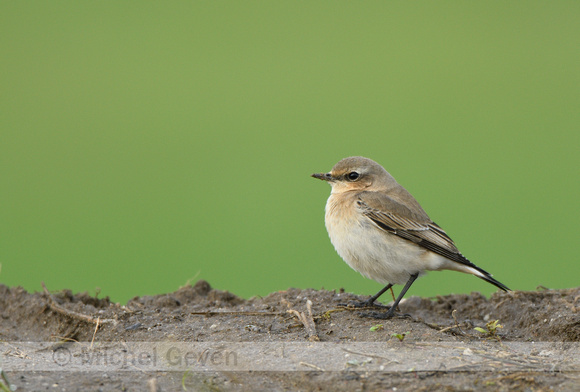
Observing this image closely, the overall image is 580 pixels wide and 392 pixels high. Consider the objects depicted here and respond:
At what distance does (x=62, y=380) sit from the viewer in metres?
5.09

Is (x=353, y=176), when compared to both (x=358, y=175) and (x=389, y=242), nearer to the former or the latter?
(x=358, y=175)

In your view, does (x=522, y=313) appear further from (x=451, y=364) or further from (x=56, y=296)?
(x=56, y=296)

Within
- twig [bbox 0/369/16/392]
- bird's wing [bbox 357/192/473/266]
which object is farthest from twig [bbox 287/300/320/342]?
twig [bbox 0/369/16/392]

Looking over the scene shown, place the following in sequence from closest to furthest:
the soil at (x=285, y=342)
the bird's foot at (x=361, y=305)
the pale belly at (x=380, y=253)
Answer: the soil at (x=285, y=342) → the bird's foot at (x=361, y=305) → the pale belly at (x=380, y=253)

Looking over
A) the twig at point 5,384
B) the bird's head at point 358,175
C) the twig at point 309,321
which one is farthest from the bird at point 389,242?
the twig at point 5,384

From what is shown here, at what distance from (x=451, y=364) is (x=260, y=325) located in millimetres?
1897

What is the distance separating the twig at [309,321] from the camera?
595cm

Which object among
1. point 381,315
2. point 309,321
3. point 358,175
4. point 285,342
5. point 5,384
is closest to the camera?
point 5,384

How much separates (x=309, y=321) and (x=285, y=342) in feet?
1.69

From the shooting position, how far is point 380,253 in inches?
282

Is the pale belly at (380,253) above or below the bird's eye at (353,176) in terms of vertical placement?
below

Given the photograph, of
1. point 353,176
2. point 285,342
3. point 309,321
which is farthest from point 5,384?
point 353,176

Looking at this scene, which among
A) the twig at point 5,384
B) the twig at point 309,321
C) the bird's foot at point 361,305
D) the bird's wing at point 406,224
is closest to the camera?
the twig at point 5,384

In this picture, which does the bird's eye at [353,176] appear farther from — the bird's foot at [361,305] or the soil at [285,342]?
the bird's foot at [361,305]
